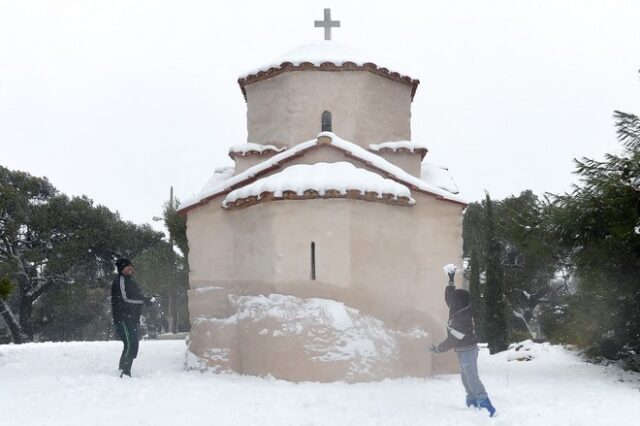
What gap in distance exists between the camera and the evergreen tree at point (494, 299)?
21.4 metres

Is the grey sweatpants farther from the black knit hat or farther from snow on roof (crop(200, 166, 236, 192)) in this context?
snow on roof (crop(200, 166, 236, 192))

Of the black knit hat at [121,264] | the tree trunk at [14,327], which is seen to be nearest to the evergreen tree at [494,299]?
the black knit hat at [121,264]

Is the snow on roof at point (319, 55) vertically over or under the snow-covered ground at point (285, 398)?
over

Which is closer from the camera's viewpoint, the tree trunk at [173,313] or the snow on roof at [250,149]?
the snow on roof at [250,149]

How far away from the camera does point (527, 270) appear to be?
2978cm

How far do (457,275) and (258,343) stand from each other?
3877mm

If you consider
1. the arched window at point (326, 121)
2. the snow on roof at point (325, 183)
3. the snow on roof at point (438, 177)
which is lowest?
the snow on roof at point (325, 183)

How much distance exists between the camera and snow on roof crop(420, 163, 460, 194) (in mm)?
12320

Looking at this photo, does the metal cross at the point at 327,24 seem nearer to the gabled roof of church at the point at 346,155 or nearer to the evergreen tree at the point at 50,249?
the gabled roof of church at the point at 346,155

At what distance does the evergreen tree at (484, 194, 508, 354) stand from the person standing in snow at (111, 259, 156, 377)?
15481 millimetres

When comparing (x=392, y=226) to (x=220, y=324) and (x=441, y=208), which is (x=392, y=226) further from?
(x=220, y=324)

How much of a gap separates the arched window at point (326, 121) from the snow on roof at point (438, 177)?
2.44 m

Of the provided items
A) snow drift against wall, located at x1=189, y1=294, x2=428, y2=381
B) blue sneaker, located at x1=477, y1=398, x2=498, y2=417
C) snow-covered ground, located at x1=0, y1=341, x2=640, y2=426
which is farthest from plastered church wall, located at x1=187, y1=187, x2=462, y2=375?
blue sneaker, located at x1=477, y1=398, x2=498, y2=417

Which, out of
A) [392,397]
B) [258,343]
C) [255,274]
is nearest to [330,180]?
[255,274]
